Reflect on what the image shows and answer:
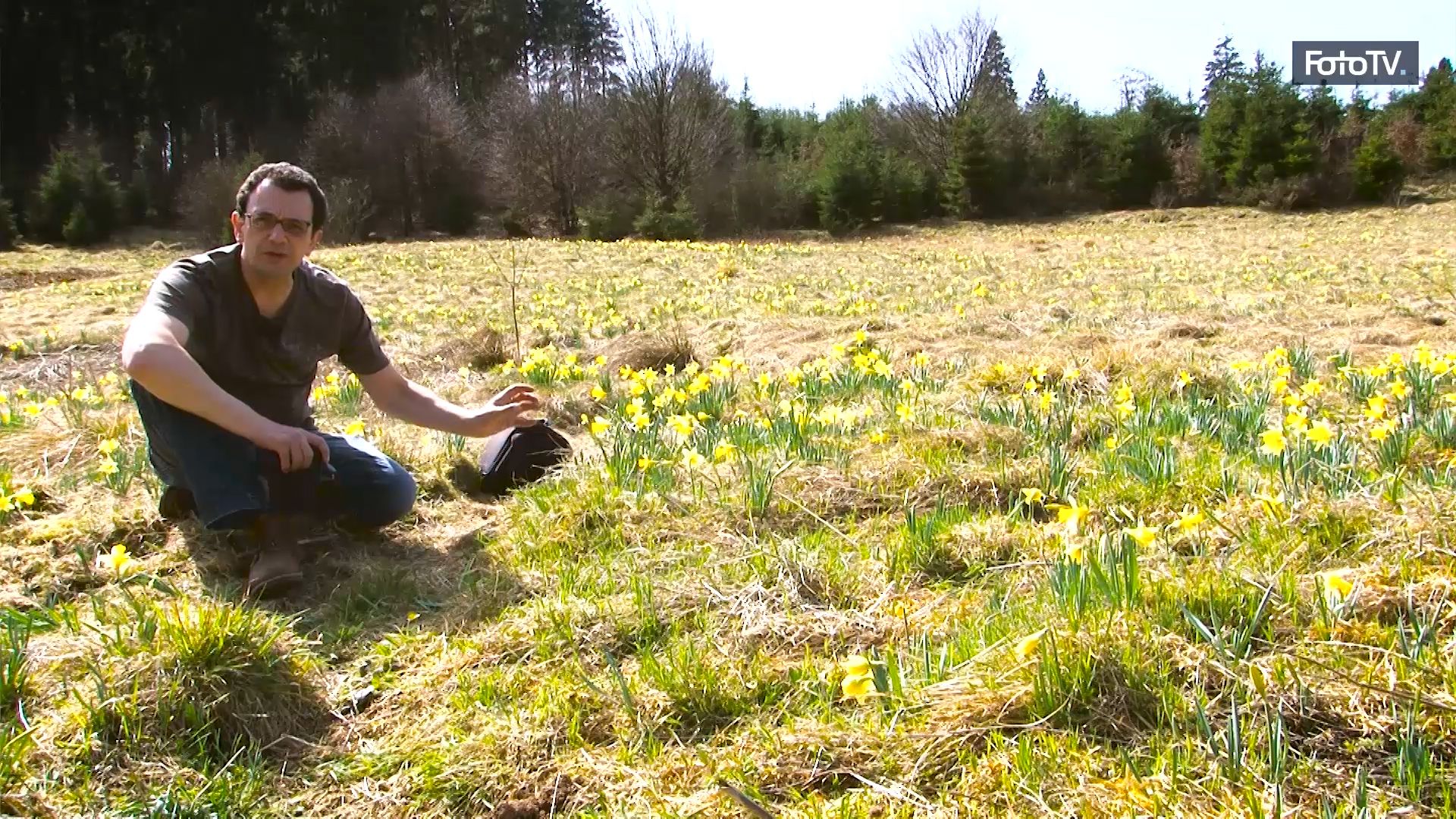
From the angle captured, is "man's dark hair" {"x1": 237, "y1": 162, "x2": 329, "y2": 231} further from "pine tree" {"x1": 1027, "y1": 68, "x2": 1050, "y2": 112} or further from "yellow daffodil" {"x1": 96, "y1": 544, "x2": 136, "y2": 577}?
"pine tree" {"x1": 1027, "y1": 68, "x2": 1050, "y2": 112}

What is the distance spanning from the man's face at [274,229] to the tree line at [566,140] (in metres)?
24.3

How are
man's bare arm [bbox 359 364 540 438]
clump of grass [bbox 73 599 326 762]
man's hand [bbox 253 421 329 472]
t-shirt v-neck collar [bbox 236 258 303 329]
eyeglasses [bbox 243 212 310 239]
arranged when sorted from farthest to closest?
man's bare arm [bbox 359 364 540 438], t-shirt v-neck collar [bbox 236 258 303 329], eyeglasses [bbox 243 212 310 239], man's hand [bbox 253 421 329 472], clump of grass [bbox 73 599 326 762]

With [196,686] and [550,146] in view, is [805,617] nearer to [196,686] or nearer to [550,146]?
[196,686]

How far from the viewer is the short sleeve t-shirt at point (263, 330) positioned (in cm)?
286

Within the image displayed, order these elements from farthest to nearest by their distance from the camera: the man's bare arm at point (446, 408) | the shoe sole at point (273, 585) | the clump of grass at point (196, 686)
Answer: the man's bare arm at point (446, 408)
the shoe sole at point (273, 585)
the clump of grass at point (196, 686)

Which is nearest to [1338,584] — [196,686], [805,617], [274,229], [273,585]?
[805,617]

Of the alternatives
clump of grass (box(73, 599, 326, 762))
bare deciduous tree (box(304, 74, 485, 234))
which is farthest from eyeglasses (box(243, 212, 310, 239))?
bare deciduous tree (box(304, 74, 485, 234))

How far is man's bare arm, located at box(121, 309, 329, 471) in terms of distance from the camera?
2.41m

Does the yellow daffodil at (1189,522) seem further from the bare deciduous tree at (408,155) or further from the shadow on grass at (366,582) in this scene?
the bare deciduous tree at (408,155)

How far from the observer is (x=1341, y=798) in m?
1.46

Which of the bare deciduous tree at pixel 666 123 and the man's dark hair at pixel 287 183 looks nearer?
the man's dark hair at pixel 287 183

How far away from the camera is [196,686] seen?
77.4 inches

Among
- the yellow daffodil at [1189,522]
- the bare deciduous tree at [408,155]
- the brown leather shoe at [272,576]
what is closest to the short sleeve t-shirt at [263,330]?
the brown leather shoe at [272,576]

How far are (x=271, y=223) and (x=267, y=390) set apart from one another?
0.57 m
